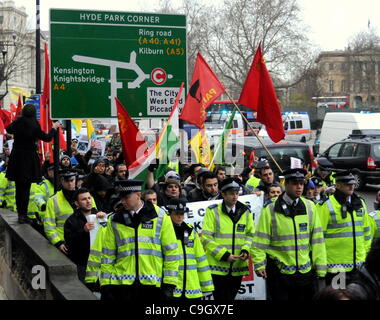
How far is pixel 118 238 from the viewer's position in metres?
5.89

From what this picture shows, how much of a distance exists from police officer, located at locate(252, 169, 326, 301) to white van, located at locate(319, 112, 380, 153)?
22.1 m

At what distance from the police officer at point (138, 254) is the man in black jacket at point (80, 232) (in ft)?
4.11

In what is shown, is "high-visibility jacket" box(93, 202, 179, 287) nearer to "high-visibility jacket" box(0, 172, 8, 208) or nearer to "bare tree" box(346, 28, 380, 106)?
"high-visibility jacket" box(0, 172, 8, 208)

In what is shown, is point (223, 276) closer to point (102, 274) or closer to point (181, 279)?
point (181, 279)

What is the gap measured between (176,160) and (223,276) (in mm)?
4841

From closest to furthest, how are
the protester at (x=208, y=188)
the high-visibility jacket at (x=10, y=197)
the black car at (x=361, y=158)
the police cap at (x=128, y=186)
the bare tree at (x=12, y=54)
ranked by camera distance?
the police cap at (x=128, y=186), the protester at (x=208, y=188), the high-visibility jacket at (x=10, y=197), the black car at (x=361, y=158), the bare tree at (x=12, y=54)

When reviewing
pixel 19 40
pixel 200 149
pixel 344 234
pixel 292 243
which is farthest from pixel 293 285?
pixel 19 40

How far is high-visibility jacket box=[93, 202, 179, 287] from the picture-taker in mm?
5855

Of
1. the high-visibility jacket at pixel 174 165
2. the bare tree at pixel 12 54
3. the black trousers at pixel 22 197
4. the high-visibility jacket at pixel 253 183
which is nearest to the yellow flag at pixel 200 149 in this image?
the high-visibility jacket at pixel 174 165

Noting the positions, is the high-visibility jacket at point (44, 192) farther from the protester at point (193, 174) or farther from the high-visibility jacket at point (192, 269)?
the high-visibility jacket at point (192, 269)

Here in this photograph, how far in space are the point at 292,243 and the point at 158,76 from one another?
3.51 metres

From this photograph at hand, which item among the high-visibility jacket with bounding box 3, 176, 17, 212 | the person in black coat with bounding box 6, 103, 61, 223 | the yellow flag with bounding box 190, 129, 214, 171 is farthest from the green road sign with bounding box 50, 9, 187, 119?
the yellow flag with bounding box 190, 129, 214, 171

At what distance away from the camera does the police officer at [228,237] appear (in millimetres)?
7074
